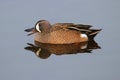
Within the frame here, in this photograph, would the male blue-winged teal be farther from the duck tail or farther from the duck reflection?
the duck reflection

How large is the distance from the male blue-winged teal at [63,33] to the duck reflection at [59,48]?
0.59ft

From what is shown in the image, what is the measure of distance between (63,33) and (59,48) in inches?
29.4

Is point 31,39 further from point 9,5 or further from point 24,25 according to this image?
point 9,5

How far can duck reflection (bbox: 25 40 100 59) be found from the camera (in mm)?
11805

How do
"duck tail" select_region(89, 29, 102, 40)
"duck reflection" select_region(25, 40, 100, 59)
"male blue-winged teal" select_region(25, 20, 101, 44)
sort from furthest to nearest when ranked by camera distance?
"male blue-winged teal" select_region(25, 20, 101, 44) < "duck tail" select_region(89, 29, 102, 40) < "duck reflection" select_region(25, 40, 100, 59)

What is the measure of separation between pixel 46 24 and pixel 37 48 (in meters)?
0.93

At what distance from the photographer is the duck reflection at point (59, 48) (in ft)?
38.7

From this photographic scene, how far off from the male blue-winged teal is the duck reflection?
0.59 ft

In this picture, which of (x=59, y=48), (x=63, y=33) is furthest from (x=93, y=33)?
(x=59, y=48)

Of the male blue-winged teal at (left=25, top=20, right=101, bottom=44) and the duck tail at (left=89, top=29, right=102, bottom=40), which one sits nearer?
the duck tail at (left=89, top=29, right=102, bottom=40)

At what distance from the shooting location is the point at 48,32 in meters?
13.1

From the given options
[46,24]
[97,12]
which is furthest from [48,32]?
[97,12]

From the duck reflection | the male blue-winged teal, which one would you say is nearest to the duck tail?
the male blue-winged teal

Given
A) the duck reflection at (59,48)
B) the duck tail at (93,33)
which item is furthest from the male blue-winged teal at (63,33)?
the duck reflection at (59,48)
